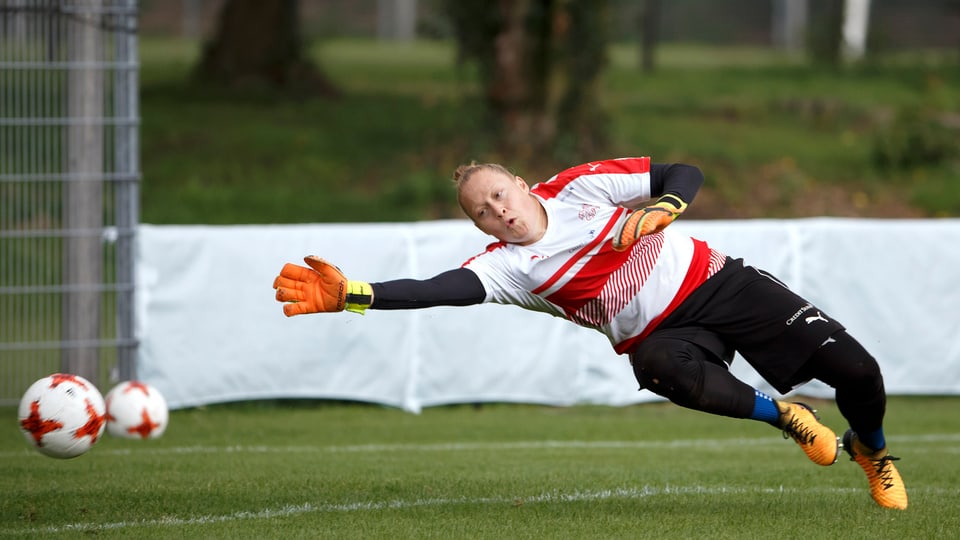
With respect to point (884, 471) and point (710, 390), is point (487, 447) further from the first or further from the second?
point (710, 390)

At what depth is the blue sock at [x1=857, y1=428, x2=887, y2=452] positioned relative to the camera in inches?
236

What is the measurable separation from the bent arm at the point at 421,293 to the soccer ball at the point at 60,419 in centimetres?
207

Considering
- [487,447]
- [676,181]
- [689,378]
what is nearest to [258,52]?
[487,447]

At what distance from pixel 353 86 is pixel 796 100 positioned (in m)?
9.14

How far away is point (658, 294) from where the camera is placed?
5.77m

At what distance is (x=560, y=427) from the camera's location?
10.0 meters

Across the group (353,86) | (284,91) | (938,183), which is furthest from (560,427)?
(353,86)

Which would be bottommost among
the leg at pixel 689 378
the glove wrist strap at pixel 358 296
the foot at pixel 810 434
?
the foot at pixel 810 434

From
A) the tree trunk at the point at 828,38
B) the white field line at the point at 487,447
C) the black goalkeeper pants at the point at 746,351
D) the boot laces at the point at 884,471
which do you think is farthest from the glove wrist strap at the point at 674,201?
Result: the tree trunk at the point at 828,38

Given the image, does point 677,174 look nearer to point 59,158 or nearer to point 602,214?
point 602,214

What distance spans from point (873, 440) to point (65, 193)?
7.25 meters

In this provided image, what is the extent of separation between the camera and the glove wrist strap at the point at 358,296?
5273mm

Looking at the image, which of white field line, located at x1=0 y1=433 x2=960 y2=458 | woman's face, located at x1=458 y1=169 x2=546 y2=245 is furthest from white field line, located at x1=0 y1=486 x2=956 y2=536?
white field line, located at x1=0 y1=433 x2=960 y2=458

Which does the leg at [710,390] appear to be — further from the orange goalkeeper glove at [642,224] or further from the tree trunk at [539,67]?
the tree trunk at [539,67]
